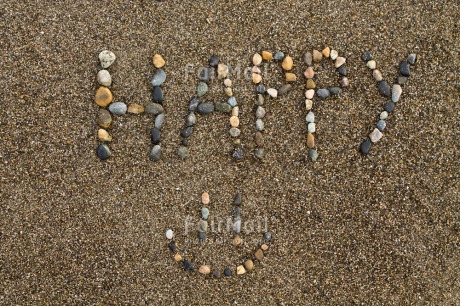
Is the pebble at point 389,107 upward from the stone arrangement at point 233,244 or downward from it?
upward

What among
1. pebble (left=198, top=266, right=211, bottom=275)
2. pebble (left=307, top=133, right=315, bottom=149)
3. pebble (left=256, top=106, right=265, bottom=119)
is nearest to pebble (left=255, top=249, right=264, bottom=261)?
pebble (left=198, top=266, right=211, bottom=275)

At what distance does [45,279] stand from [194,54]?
1475 millimetres

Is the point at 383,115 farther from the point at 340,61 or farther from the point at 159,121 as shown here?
the point at 159,121

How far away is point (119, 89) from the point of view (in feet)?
7.70

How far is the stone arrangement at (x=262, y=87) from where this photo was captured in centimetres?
237

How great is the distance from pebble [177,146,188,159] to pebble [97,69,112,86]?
0.54 metres

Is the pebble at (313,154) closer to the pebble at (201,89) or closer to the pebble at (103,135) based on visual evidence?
the pebble at (201,89)

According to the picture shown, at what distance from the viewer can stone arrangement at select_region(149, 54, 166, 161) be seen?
7.62 ft

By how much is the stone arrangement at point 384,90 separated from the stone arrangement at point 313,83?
0.51ft

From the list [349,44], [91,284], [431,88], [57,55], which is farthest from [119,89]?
[431,88]

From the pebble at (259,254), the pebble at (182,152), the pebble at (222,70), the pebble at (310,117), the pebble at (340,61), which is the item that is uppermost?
the pebble at (340,61)

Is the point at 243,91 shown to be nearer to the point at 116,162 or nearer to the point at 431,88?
the point at 116,162

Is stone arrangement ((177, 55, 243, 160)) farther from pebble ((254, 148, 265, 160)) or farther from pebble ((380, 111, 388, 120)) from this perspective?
pebble ((380, 111, 388, 120))

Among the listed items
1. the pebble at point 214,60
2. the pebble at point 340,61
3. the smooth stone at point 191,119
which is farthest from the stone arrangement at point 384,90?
the smooth stone at point 191,119
